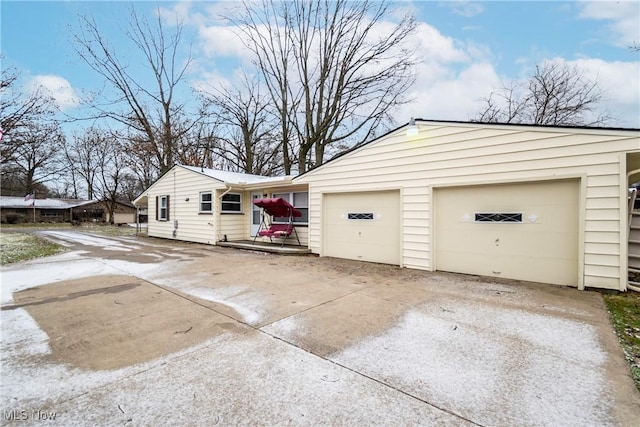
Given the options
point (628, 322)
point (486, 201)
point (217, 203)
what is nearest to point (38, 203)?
point (217, 203)

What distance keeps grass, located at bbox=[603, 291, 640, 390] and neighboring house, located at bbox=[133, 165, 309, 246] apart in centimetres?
739

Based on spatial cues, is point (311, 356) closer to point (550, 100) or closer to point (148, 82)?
point (550, 100)

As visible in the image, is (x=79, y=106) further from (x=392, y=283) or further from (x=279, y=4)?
(x=392, y=283)

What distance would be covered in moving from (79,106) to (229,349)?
2134cm

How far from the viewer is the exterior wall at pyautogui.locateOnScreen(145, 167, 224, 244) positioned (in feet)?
37.7

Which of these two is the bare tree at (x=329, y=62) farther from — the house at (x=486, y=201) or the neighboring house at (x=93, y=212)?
the neighboring house at (x=93, y=212)

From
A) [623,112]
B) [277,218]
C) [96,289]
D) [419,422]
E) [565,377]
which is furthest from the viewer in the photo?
[623,112]

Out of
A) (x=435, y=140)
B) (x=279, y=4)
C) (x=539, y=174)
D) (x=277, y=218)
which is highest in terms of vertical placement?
(x=279, y=4)

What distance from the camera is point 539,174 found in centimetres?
520

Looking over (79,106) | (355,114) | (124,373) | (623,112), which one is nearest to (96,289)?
(124,373)

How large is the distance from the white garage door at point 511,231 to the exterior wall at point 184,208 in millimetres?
7940

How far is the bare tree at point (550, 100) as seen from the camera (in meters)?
14.5

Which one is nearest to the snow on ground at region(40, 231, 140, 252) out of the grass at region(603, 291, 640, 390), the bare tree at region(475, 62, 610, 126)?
the grass at region(603, 291, 640, 390)

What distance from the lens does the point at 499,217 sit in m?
5.65
